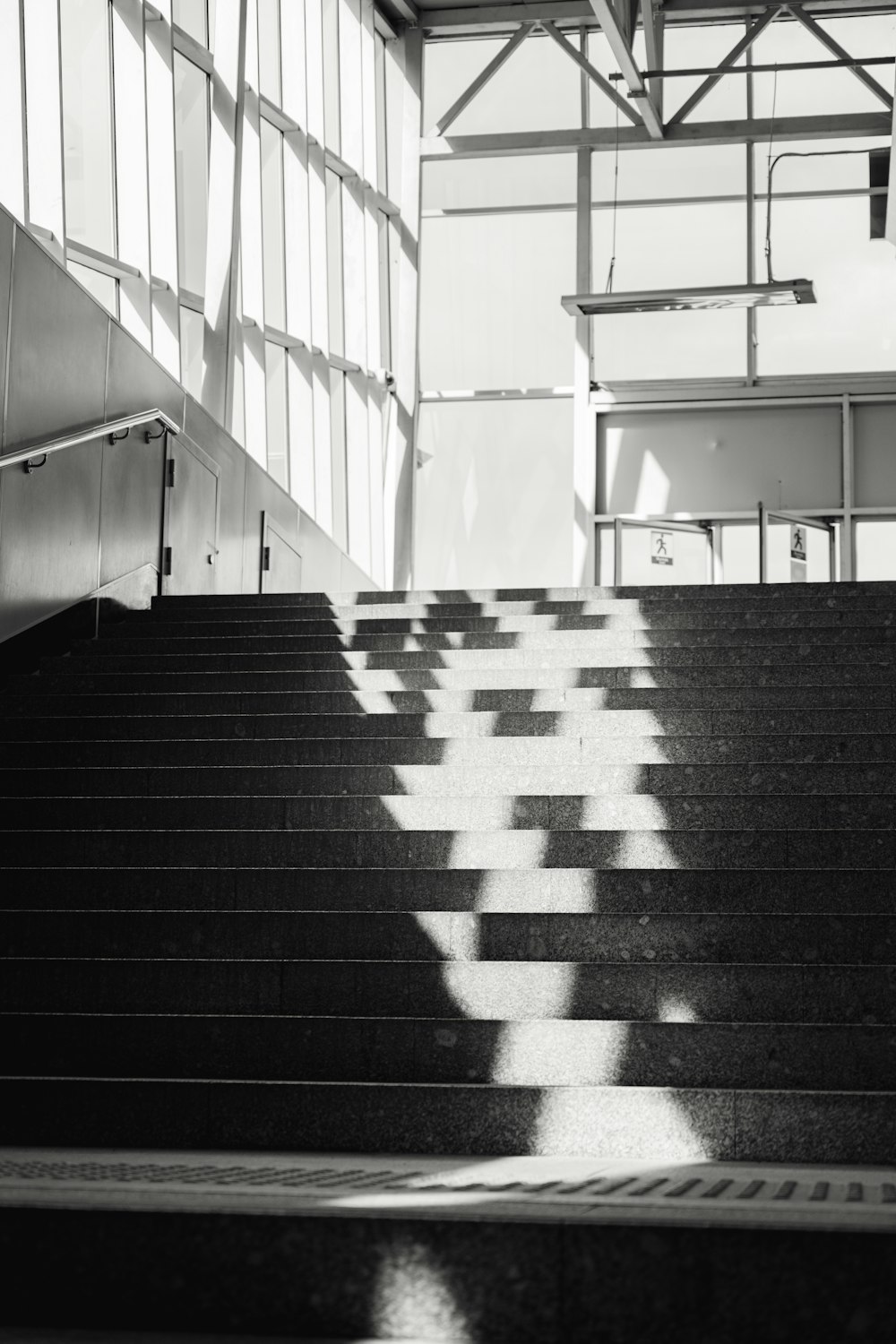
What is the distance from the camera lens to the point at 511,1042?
12.0ft


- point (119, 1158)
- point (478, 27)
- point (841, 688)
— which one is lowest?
point (119, 1158)

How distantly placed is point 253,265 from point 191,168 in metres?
1.79

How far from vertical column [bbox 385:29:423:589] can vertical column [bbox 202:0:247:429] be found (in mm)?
4908

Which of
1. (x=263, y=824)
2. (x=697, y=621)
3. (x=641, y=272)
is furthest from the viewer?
(x=641, y=272)

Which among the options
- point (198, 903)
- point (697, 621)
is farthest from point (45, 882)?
point (697, 621)

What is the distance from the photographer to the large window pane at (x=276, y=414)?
14539mm

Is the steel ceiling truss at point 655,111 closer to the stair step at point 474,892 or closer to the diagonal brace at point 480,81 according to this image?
the diagonal brace at point 480,81

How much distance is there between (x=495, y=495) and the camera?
57.4 ft

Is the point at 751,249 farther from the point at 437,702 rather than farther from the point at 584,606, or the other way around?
the point at 437,702

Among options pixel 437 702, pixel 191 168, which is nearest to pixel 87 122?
pixel 191 168

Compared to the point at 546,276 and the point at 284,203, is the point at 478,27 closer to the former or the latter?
the point at 546,276

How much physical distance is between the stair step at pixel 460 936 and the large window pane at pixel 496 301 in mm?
13918

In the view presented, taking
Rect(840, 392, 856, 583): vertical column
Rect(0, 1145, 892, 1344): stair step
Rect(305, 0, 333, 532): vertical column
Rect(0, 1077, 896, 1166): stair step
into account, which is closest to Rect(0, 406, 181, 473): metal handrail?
Rect(0, 1077, 896, 1166): stair step

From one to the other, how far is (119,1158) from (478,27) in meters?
17.4
